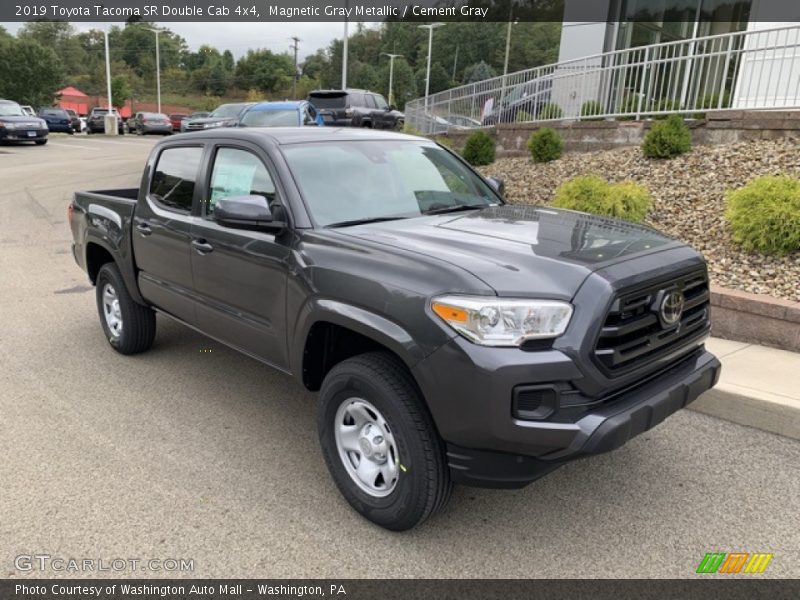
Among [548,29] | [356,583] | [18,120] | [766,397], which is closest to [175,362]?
[356,583]

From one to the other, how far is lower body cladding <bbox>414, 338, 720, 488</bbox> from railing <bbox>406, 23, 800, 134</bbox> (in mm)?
7912

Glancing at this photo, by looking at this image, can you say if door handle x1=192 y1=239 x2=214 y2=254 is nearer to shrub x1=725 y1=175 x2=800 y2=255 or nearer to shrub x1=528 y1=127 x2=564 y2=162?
shrub x1=725 y1=175 x2=800 y2=255

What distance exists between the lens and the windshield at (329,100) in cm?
2205

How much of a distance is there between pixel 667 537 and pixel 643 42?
14.7m

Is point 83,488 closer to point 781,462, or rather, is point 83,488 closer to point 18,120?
point 781,462

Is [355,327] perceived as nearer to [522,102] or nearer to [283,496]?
[283,496]

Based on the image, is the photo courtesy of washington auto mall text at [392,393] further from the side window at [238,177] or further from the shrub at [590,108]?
the shrub at [590,108]

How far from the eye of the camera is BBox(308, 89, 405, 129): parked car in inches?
850

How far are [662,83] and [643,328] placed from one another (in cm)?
910

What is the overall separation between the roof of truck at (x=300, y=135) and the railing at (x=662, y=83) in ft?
21.9

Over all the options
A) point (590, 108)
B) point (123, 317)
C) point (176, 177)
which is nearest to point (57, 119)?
point (590, 108)

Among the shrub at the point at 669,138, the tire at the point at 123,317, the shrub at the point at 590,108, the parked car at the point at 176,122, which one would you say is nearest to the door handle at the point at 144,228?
the tire at the point at 123,317

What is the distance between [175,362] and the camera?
5.24m

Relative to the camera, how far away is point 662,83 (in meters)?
10.5
